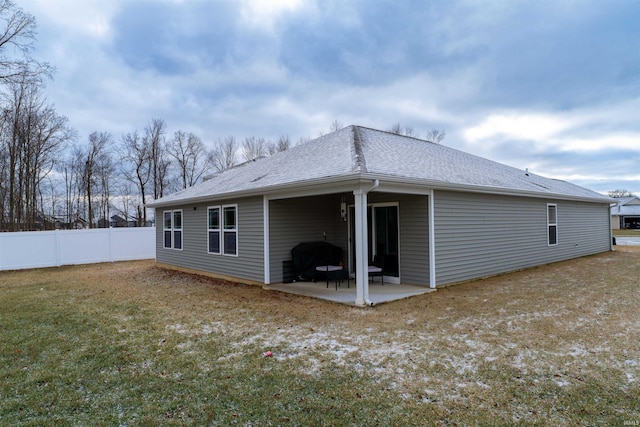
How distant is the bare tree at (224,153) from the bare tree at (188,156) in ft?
2.14

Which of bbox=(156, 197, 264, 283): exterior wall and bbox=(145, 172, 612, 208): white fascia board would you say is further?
bbox=(156, 197, 264, 283): exterior wall

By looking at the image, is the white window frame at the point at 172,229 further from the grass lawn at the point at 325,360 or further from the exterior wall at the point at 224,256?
the grass lawn at the point at 325,360

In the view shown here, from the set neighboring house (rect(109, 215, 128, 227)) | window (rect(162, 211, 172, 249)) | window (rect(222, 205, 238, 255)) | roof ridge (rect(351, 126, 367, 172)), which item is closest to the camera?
roof ridge (rect(351, 126, 367, 172))

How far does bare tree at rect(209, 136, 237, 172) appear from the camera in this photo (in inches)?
1164

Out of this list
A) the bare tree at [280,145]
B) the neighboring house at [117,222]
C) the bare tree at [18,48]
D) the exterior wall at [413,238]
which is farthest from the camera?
the bare tree at [280,145]

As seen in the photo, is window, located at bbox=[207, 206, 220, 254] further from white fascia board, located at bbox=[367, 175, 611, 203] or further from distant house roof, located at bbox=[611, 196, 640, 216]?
distant house roof, located at bbox=[611, 196, 640, 216]

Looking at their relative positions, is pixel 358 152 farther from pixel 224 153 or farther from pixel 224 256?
pixel 224 153

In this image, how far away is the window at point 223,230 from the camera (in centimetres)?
1002

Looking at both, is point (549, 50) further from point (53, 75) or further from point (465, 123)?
point (53, 75)

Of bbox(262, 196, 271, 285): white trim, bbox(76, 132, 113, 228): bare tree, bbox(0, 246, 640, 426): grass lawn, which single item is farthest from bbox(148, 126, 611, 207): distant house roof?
bbox(76, 132, 113, 228): bare tree

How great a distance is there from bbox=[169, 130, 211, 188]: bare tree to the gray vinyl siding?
839 inches

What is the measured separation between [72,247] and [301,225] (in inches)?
436

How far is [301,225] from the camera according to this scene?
9.62 metres

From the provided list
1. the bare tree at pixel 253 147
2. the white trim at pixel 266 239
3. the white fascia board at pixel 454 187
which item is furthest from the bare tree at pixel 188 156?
the white fascia board at pixel 454 187
